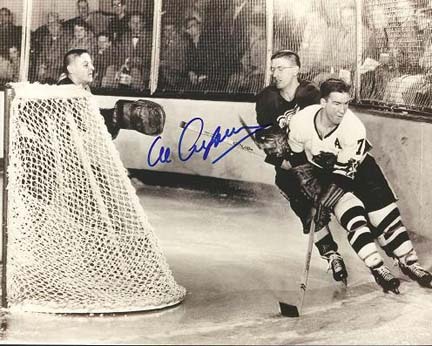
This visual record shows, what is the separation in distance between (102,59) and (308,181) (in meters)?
1.69

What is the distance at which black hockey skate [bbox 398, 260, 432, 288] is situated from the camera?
14.1 feet

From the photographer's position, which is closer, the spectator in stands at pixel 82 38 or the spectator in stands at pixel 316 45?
the spectator in stands at pixel 316 45

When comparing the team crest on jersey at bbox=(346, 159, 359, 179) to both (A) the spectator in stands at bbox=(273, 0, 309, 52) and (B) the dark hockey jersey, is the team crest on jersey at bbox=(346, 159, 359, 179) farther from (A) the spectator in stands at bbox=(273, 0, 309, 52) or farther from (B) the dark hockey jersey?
(A) the spectator in stands at bbox=(273, 0, 309, 52)

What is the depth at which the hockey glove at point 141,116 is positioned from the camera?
567cm

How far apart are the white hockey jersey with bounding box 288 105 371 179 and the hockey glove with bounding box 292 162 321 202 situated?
57 mm

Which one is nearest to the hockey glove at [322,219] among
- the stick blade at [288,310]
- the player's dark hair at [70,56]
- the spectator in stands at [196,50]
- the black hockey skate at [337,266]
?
the black hockey skate at [337,266]

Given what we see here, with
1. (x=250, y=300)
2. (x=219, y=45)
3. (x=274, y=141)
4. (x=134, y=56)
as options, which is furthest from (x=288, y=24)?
(x=250, y=300)

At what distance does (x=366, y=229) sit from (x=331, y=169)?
1.20 ft

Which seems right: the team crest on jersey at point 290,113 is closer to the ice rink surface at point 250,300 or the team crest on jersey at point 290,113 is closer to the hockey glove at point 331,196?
the hockey glove at point 331,196

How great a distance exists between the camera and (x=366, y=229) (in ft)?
14.5

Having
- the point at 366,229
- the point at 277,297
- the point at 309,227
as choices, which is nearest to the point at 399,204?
the point at 366,229

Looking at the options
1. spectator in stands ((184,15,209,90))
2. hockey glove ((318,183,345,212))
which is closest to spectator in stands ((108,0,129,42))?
spectator in stands ((184,15,209,90))

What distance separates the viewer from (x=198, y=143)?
559 centimetres

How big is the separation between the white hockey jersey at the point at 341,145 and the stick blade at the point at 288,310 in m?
0.85
